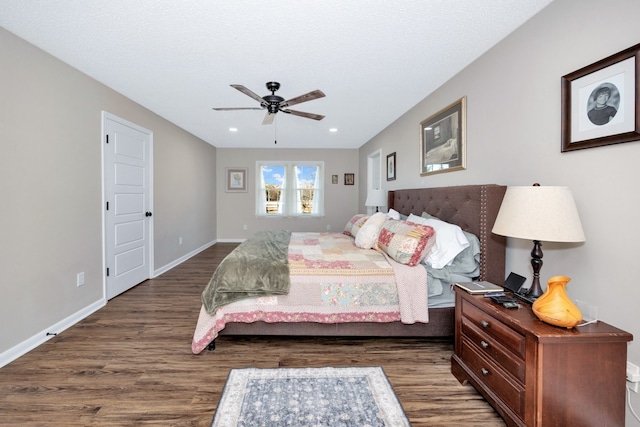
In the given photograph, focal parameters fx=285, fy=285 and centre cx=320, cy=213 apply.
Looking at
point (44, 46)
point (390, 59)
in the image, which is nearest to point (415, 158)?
point (390, 59)

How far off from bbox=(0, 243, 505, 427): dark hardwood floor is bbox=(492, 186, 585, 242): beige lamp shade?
41.2 inches

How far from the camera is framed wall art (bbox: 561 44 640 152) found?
1333 millimetres

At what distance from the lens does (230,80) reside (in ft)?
9.71

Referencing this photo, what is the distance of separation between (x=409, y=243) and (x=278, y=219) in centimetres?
513

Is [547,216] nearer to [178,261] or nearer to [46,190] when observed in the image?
[46,190]

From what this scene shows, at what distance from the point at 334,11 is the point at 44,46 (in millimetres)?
2403

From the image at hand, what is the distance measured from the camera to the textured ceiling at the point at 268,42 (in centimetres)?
185

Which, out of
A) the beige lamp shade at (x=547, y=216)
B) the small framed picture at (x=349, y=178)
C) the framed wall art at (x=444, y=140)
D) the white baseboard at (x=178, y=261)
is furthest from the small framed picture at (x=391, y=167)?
the white baseboard at (x=178, y=261)

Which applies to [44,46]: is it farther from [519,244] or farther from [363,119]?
[519,244]

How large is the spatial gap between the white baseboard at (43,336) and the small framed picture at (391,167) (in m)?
4.17

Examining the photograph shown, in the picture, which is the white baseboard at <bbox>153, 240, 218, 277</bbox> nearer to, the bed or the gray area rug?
the bed

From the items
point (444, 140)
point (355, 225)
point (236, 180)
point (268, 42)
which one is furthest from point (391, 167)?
point (236, 180)

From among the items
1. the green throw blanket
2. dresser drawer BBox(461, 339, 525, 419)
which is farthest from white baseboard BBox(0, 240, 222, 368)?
dresser drawer BBox(461, 339, 525, 419)

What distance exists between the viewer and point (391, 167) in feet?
15.2
